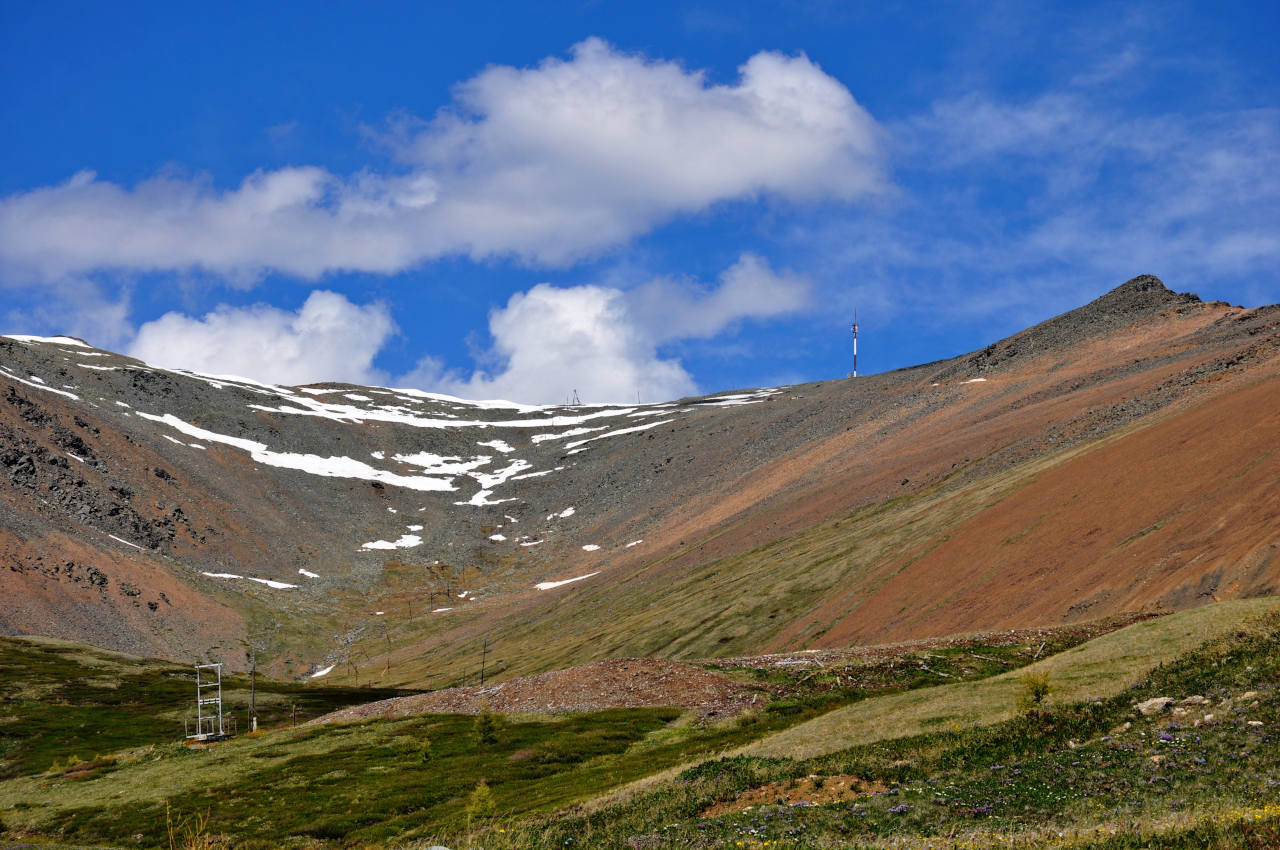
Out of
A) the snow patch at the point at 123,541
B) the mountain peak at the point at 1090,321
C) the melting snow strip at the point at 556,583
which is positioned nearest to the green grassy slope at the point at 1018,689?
the melting snow strip at the point at 556,583

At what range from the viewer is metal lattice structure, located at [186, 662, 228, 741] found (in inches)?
3009

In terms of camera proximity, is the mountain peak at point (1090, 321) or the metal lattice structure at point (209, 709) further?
the mountain peak at point (1090, 321)

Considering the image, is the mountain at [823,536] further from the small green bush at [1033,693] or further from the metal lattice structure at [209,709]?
the metal lattice structure at [209,709]

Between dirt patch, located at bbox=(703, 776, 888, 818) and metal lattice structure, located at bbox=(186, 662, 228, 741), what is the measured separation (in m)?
57.3

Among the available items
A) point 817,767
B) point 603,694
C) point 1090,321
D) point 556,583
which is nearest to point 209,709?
point 603,694

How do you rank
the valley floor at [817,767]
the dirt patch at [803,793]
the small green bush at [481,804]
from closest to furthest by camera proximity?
the valley floor at [817,767] → the dirt patch at [803,793] → the small green bush at [481,804]

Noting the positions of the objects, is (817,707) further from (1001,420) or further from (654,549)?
(654,549)

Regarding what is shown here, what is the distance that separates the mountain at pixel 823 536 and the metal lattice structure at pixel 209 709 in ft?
80.1

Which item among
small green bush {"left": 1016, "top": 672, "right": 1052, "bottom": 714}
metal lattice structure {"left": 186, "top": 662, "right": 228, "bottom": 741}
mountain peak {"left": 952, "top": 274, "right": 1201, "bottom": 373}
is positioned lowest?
metal lattice structure {"left": 186, "top": 662, "right": 228, "bottom": 741}

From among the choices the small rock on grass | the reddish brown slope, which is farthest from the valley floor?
the reddish brown slope

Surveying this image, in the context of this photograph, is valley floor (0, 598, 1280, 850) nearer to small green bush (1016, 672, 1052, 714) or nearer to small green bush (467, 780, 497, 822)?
small green bush (1016, 672, 1052, 714)

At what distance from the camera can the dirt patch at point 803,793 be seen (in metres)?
29.1

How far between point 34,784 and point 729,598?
206 ft

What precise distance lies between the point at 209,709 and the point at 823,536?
69727 millimetres
